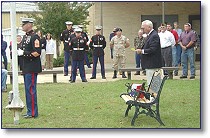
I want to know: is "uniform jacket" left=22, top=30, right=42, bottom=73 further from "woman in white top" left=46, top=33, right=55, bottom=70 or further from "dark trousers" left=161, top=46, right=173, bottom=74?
"woman in white top" left=46, top=33, right=55, bottom=70

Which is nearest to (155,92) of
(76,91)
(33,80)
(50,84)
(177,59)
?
(33,80)

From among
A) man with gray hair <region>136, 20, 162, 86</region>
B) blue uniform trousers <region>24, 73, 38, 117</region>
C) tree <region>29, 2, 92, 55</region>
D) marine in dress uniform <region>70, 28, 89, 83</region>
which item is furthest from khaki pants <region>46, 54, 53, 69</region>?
man with gray hair <region>136, 20, 162, 86</region>

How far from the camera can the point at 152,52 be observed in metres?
8.13

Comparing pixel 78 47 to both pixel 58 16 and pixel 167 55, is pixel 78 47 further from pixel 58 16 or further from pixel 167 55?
pixel 58 16

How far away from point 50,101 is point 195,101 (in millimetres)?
2854

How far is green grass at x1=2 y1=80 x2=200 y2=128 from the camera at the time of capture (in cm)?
769

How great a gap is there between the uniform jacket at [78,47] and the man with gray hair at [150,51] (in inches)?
208

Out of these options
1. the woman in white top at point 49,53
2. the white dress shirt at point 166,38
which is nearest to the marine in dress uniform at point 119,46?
the white dress shirt at point 166,38

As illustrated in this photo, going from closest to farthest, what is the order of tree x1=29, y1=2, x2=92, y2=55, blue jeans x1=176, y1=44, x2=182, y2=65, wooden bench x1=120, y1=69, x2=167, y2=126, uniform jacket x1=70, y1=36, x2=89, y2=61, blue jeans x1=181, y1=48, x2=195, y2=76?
1. wooden bench x1=120, y1=69, x2=167, y2=126
2. blue jeans x1=181, y1=48, x2=195, y2=76
3. uniform jacket x1=70, y1=36, x2=89, y2=61
4. blue jeans x1=176, y1=44, x2=182, y2=65
5. tree x1=29, y1=2, x2=92, y2=55

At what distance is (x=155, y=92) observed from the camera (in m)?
7.63

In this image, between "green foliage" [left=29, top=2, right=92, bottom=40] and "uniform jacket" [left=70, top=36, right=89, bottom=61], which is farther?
"green foliage" [left=29, top=2, right=92, bottom=40]

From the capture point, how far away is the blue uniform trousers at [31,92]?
8.02 meters

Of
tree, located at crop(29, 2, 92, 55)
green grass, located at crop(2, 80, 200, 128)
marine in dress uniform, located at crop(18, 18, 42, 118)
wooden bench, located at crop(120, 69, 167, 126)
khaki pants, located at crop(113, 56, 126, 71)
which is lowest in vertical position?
green grass, located at crop(2, 80, 200, 128)

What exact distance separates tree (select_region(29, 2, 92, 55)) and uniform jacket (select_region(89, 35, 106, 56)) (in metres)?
6.90
